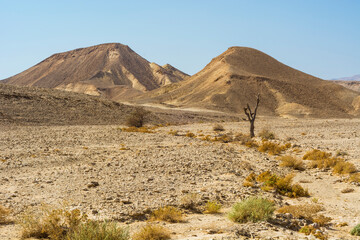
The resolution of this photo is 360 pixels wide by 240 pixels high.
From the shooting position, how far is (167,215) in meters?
8.46

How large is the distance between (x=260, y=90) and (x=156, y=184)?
7732cm

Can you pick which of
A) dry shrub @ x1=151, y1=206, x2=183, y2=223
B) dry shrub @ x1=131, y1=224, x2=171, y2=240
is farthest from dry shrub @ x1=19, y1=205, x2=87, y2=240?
dry shrub @ x1=151, y1=206, x2=183, y2=223

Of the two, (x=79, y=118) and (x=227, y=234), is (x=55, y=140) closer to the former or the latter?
(x=79, y=118)

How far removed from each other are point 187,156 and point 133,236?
10.2m

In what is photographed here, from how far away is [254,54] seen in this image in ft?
353

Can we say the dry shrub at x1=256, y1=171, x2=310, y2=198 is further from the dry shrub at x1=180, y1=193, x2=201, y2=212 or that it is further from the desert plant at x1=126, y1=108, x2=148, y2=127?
the desert plant at x1=126, y1=108, x2=148, y2=127

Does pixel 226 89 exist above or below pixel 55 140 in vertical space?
above

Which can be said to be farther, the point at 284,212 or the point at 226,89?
the point at 226,89

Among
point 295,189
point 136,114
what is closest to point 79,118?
point 136,114

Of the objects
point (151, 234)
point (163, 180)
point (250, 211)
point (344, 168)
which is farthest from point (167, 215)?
point (344, 168)

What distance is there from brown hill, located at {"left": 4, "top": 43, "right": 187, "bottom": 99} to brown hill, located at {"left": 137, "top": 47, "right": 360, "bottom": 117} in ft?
156

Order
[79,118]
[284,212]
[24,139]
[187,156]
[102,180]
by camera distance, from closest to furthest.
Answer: [284,212], [102,180], [187,156], [24,139], [79,118]

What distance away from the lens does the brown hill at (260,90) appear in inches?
3142

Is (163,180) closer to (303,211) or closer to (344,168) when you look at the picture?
(303,211)
